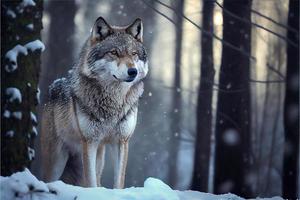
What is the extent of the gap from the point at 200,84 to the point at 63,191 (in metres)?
7.64

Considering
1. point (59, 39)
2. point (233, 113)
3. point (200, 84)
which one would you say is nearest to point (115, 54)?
point (233, 113)

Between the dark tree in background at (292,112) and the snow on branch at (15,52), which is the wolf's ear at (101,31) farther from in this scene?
the dark tree in background at (292,112)

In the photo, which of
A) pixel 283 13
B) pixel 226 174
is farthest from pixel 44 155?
pixel 283 13

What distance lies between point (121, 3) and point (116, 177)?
12.9 m

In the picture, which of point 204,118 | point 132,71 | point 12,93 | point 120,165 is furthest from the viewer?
point 204,118

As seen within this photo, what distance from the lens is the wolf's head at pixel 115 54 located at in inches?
247

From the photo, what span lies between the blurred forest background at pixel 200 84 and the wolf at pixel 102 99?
663 mm

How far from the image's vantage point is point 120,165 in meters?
6.50

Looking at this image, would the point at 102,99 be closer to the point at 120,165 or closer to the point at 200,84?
the point at 120,165

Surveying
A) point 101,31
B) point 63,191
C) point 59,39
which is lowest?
point 63,191

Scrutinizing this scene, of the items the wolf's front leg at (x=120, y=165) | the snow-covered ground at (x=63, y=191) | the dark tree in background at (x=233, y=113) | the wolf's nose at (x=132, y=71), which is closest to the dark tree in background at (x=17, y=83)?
the snow-covered ground at (x=63, y=191)

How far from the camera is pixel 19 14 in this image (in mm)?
4707

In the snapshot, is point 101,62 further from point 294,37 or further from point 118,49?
point 294,37

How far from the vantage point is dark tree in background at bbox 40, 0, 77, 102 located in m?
15.3
